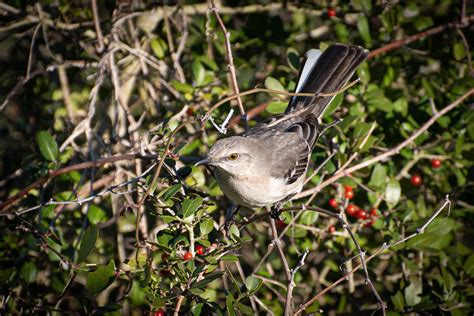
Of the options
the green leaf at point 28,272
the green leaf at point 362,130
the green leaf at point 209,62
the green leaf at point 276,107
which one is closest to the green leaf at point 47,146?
the green leaf at point 28,272

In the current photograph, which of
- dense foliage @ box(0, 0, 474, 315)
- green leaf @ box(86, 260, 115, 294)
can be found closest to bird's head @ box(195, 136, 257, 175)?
dense foliage @ box(0, 0, 474, 315)

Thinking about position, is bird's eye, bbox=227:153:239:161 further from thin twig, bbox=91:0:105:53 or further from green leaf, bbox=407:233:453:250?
thin twig, bbox=91:0:105:53

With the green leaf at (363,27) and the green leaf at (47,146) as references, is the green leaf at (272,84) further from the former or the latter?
the green leaf at (47,146)

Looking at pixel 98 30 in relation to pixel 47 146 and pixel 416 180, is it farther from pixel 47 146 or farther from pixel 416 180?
pixel 416 180

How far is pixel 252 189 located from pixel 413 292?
139 cm

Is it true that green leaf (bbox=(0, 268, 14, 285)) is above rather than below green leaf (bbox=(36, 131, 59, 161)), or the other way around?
below

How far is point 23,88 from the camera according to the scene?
4.48m

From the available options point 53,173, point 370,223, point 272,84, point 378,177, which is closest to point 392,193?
point 378,177

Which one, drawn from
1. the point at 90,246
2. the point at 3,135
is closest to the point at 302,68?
the point at 90,246

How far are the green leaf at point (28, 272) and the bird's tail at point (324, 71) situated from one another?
231 cm

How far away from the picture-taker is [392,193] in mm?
3809

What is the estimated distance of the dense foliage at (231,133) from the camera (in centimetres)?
360

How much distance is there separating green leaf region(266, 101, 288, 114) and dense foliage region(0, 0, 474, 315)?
0.02 meters

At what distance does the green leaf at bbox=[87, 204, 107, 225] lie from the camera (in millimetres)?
3762
